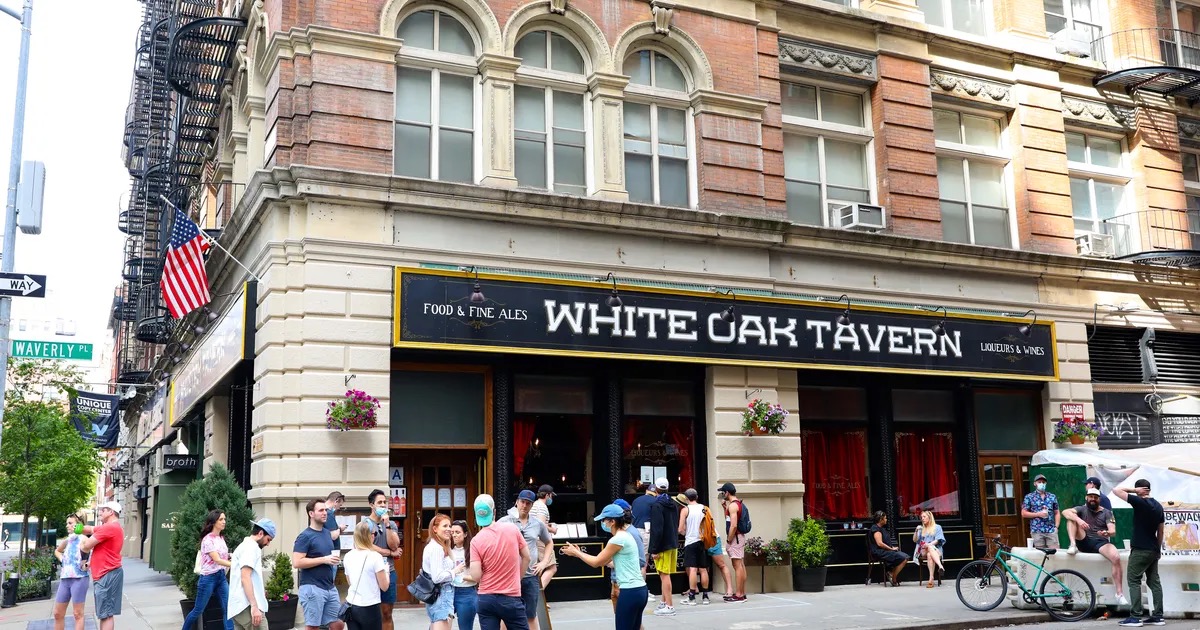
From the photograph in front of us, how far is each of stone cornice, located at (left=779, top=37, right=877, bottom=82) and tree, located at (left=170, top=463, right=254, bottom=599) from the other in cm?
1371

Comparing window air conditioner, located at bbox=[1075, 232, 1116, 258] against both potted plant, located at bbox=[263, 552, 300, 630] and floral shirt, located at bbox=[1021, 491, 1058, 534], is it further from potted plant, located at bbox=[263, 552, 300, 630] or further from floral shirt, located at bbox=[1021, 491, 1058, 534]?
potted plant, located at bbox=[263, 552, 300, 630]

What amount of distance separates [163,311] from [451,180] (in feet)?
54.8

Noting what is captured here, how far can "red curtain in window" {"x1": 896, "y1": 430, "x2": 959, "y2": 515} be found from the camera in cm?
2222

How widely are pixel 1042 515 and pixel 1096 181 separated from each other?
35.6 feet

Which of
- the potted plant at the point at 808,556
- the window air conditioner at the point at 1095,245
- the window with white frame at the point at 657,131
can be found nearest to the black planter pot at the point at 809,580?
the potted plant at the point at 808,556

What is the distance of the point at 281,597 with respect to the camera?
15.4m

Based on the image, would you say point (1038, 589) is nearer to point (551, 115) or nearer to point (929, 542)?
point (929, 542)

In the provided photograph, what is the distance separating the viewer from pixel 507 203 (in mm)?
18141

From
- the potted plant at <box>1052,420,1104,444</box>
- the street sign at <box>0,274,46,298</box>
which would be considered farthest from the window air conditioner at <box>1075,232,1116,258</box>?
the street sign at <box>0,274,46,298</box>

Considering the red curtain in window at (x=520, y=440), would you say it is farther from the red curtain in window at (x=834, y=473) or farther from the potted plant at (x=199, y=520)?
the red curtain in window at (x=834, y=473)

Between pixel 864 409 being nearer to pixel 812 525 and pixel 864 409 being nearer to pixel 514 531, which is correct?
pixel 812 525

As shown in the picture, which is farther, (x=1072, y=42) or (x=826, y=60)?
(x=1072, y=42)

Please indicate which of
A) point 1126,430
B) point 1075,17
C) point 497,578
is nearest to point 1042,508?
point 1126,430

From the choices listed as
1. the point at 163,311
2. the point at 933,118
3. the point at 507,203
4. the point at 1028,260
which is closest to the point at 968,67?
the point at 933,118
